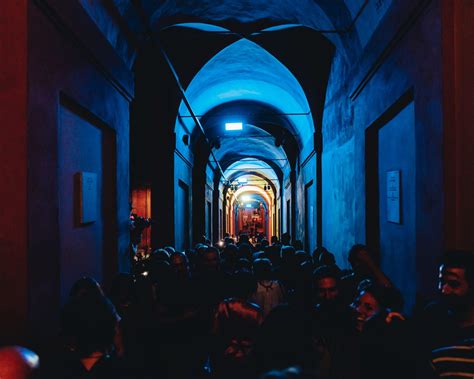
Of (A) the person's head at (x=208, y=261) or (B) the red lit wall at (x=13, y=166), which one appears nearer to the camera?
(B) the red lit wall at (x=13, y=166)

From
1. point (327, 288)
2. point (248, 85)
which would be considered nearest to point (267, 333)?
point (327, 288)

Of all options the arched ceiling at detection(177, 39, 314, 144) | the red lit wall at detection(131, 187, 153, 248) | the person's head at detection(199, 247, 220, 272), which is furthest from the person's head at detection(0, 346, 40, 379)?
the red lit wall at detection(131, 187, 153, 248)

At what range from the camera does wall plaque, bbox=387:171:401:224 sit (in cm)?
483

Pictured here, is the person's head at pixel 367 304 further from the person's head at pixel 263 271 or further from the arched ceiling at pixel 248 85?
the arched ceiling at pixel 248 85

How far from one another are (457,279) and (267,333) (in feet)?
4.21

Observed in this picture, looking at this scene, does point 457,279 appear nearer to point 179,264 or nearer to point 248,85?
point 179,264

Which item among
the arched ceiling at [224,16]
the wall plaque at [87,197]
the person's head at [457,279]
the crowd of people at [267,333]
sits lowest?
the crowd of people at [267,333]

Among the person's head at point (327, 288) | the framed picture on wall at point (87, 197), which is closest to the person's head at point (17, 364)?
the person's head at point (327, 288)

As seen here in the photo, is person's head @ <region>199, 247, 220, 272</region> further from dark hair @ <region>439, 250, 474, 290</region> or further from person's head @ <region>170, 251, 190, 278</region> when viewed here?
dark hair @ <region>439, 250, 474, 290</region>

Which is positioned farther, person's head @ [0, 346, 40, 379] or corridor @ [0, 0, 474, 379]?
corridor @ [0, 0, 474, 379]

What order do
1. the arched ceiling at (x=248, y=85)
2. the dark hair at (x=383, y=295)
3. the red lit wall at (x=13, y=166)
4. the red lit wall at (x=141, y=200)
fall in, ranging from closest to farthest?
the red lit wall at (x=13, y=166)
the dark hair at (x=383, y=295)
the arched ceiling at (x=248, y=85)
the red lit wall at (x=141, y=200)

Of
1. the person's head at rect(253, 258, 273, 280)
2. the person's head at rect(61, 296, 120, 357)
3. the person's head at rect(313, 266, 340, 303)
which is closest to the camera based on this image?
the person's head at rect(61, 296, 120, 357)

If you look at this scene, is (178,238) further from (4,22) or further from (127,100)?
(4,22)

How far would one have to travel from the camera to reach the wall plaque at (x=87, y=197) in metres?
4.57
